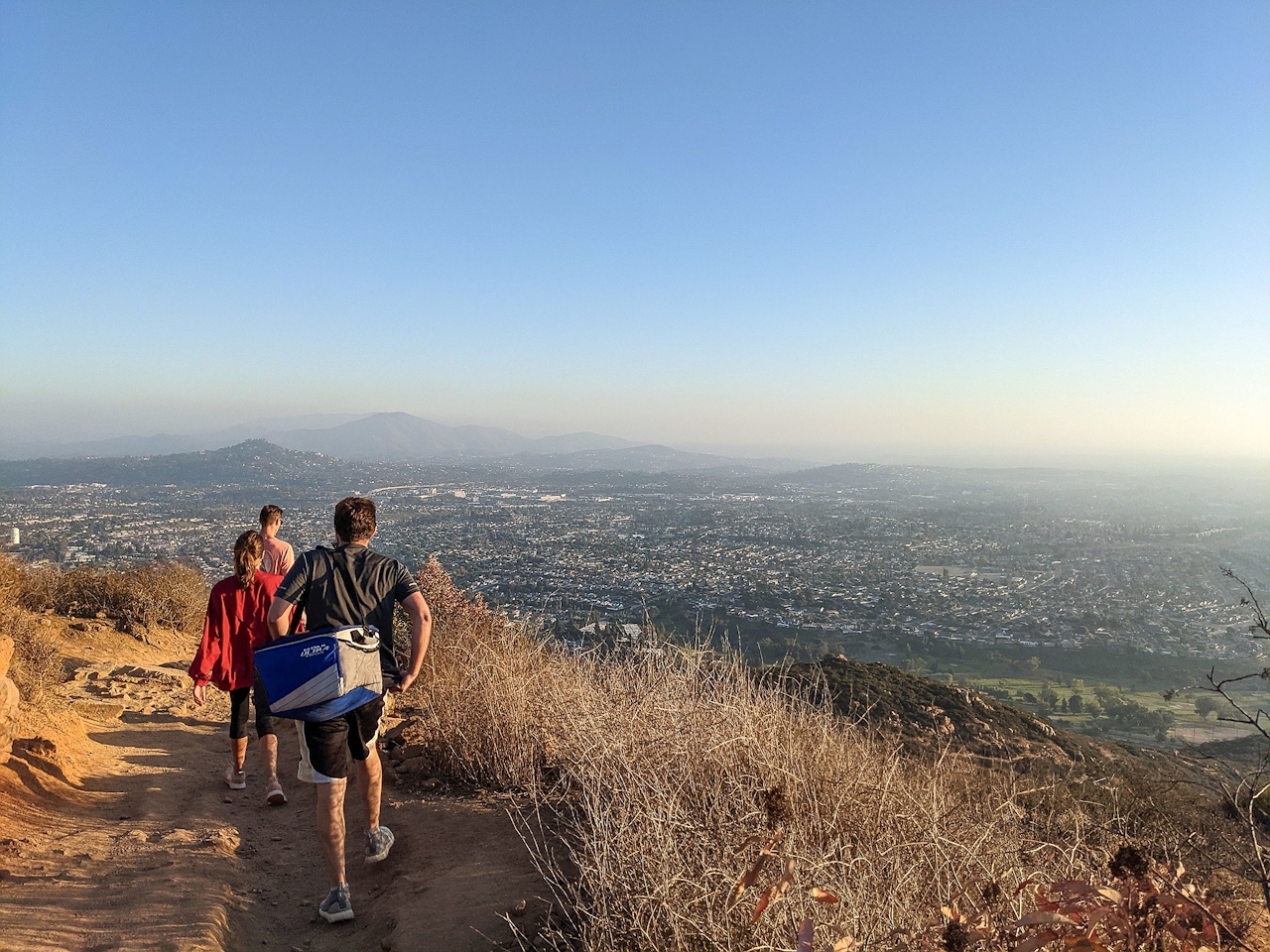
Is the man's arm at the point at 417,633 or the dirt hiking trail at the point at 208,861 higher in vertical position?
the man's arm at the point at 417,633

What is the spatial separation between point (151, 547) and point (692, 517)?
102 feet

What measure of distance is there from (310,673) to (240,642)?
210 cm

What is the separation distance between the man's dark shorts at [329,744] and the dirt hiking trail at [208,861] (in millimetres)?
706

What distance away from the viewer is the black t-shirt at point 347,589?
3494mm

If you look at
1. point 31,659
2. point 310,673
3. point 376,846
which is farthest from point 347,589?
point 31,659

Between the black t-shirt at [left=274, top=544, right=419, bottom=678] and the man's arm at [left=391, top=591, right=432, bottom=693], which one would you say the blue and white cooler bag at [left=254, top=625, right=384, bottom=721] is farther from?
the man's arm at [left=391, top=591, right=432, bottom=693]

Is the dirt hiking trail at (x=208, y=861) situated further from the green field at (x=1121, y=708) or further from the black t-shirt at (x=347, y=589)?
the green field at (x=1121, y=708)

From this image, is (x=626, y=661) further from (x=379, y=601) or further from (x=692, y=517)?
(x=692, y=517)

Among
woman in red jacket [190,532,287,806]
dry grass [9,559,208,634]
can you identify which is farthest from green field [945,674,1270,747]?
dry grass [9,559,208,634]

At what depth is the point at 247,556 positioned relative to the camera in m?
4.73

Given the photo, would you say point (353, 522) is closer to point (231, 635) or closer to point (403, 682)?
point (403, 682)

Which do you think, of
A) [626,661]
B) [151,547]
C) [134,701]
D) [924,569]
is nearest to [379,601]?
[626,661]

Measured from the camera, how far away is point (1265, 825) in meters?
5.93

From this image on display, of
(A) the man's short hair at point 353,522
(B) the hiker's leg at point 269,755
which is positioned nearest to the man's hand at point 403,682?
(A) the man's short hair at point 353,522
